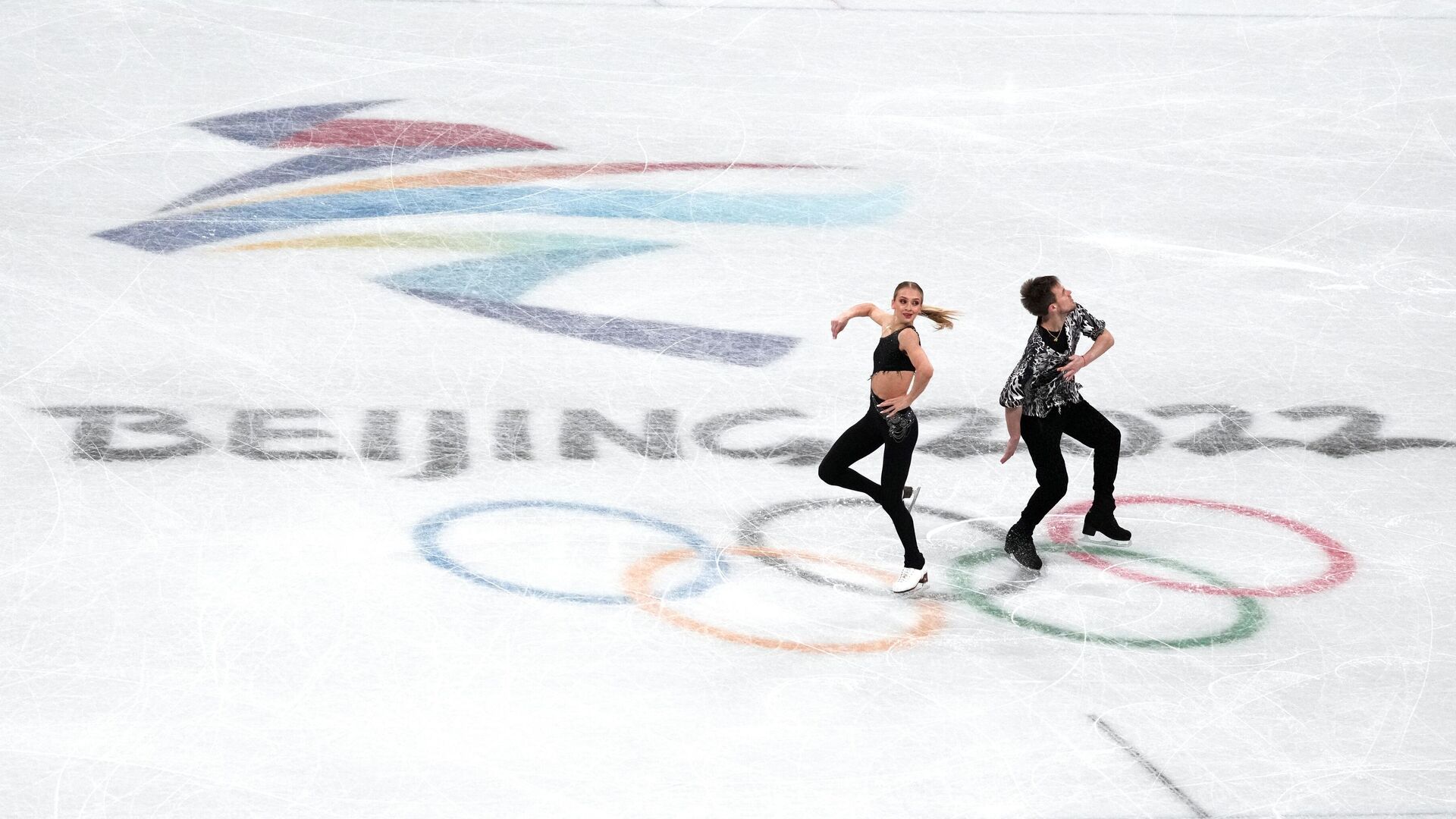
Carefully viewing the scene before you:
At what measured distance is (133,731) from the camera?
570 cm

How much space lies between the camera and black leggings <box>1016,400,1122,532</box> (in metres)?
7.47

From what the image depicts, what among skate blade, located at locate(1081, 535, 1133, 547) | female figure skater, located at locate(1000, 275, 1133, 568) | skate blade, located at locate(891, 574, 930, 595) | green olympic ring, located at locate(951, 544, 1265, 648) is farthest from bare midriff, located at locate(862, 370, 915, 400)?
skate blade, located at locate(1081, 535, 1133, 547)

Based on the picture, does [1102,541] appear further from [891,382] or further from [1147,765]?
[1147,765]

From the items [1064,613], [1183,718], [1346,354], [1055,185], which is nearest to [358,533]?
[1064,613]

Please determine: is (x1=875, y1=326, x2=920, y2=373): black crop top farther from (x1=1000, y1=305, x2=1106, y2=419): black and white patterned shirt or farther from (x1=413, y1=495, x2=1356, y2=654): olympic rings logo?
(x1=413, y1=495, x2=1356, y2=654): olympic rings logo

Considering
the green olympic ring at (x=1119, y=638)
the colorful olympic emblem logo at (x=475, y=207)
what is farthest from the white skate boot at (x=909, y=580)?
the colorful olympic emblem logo at (x=475, y=207)

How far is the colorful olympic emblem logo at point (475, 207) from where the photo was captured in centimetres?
1060

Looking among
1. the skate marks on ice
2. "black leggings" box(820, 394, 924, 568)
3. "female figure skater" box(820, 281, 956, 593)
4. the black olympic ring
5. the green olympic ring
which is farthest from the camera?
the black olympic ring

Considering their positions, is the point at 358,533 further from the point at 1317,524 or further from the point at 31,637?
the point at 1317,524

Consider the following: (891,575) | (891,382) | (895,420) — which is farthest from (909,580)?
(891,382)

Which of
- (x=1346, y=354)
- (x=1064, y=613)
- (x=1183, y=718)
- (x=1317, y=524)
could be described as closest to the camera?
(x=1183, y=718)

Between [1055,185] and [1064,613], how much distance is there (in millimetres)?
6651

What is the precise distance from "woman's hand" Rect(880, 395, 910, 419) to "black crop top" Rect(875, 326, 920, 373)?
4.9 inches

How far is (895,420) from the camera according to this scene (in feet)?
23.1
